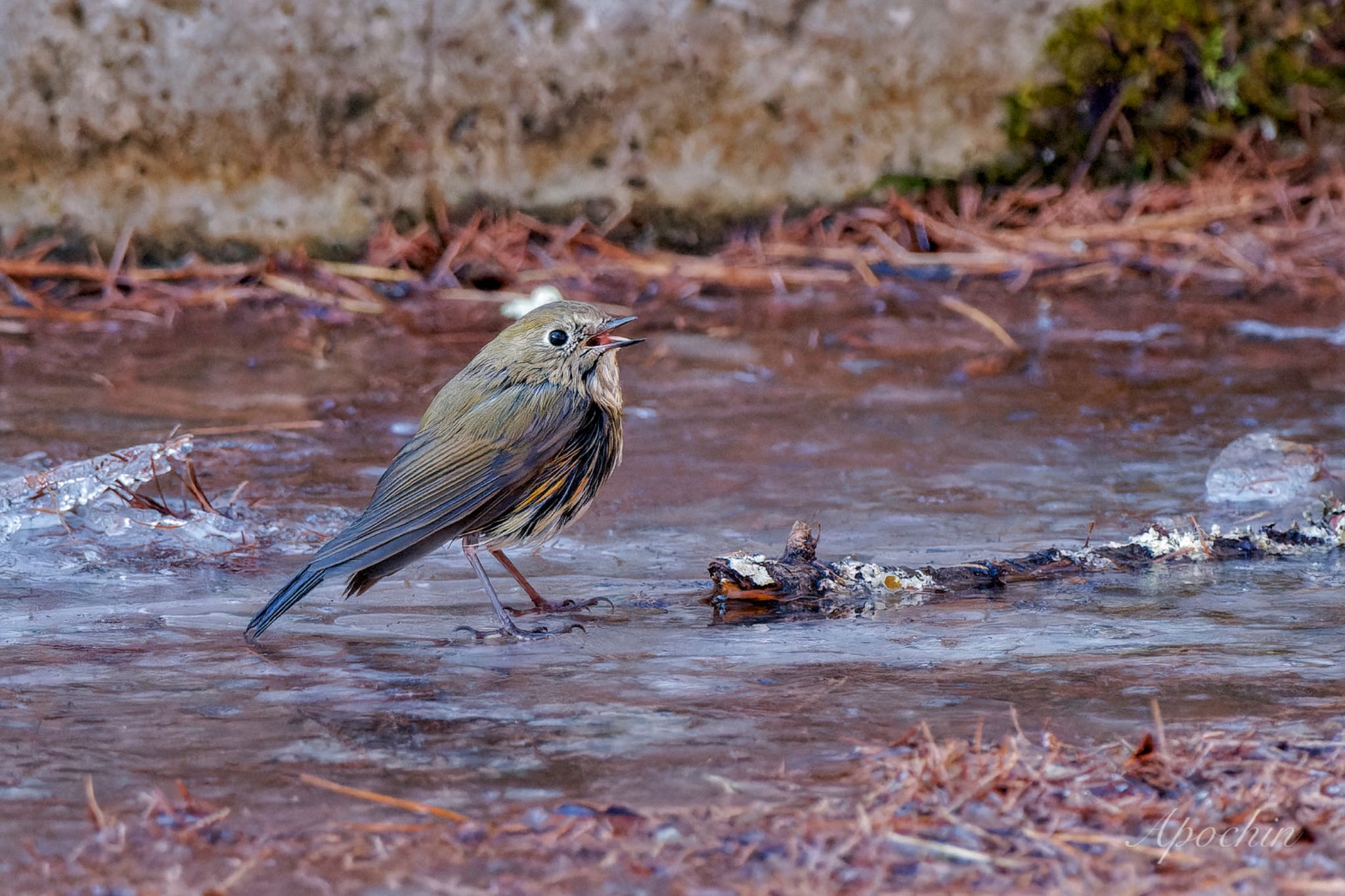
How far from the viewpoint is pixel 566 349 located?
392 cm

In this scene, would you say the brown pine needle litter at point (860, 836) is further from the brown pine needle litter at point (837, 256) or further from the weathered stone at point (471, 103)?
the weathered stone at point (471, 103)

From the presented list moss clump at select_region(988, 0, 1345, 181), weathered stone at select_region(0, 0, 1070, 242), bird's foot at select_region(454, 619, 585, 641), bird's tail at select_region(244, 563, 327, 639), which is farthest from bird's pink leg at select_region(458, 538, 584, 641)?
moss clump at select_region(988, 0, 1345, 181)

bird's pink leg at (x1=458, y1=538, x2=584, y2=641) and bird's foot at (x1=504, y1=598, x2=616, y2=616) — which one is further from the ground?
bird's pink leg at (x1=458, y1=538, x2=584, y2=641)

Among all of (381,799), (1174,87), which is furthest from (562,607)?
(1174,87)

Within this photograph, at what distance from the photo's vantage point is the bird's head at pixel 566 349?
153 inches

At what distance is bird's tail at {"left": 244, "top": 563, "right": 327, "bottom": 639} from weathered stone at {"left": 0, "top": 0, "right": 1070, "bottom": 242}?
12.8ft

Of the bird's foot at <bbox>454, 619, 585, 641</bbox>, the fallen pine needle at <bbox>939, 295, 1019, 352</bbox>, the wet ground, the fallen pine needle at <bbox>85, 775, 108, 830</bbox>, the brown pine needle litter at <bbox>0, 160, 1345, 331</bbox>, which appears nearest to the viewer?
the fallen pine needle at <bbox>85, 775, 108, 830</bbox>

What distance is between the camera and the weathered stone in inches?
254

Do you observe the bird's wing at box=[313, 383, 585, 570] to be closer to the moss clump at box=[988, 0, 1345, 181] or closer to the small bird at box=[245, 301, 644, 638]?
the small bird at box=[245, 301, 644, 638]

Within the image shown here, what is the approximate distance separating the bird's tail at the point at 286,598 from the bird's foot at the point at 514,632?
355mm

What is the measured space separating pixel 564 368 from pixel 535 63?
10.7 ft
